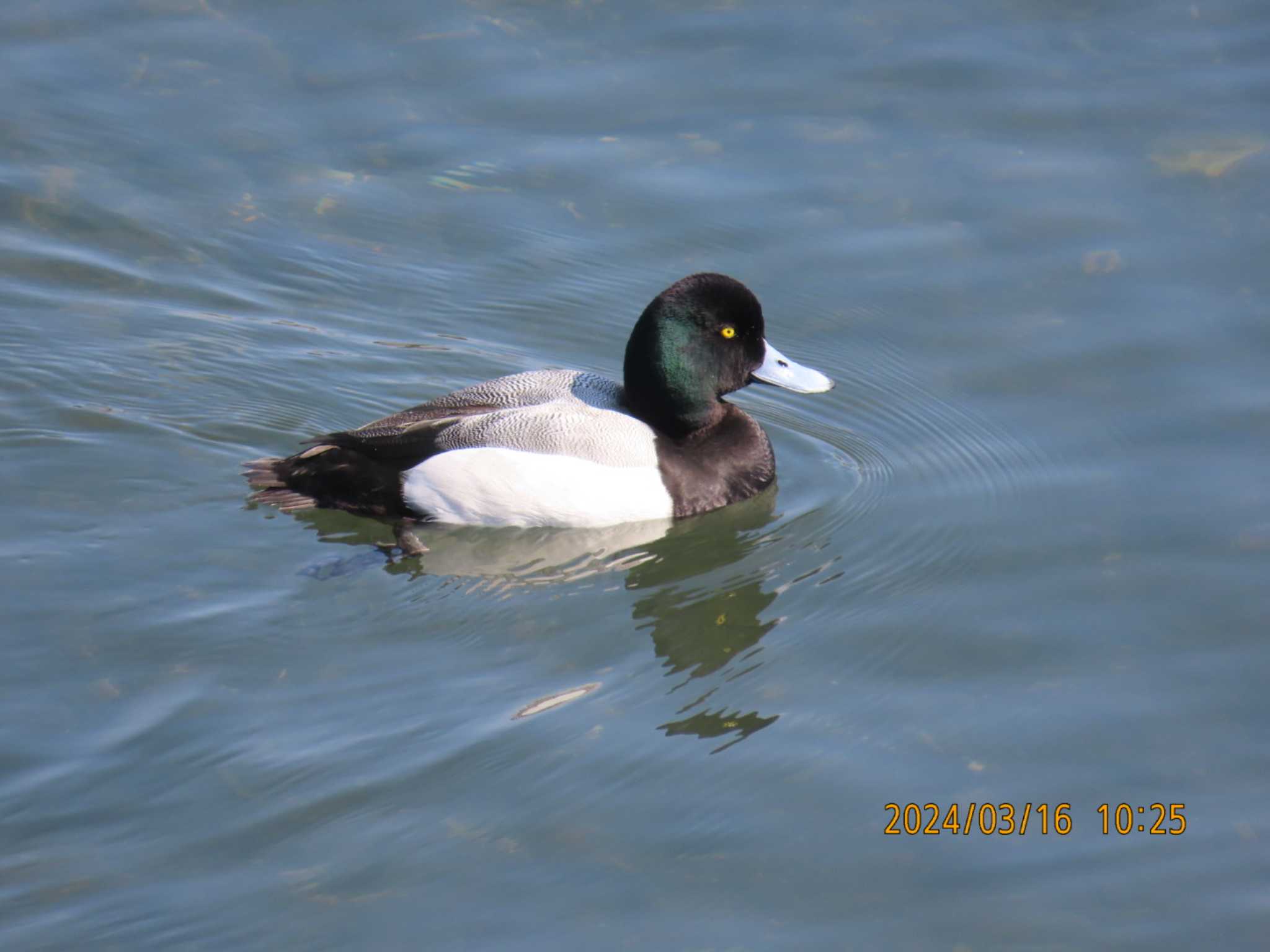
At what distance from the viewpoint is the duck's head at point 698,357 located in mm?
7027

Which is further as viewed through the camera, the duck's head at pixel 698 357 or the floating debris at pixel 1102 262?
the floating debris at pixel 1102 262

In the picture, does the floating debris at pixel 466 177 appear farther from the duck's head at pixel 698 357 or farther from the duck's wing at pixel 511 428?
the duck's head at pixel 698 357

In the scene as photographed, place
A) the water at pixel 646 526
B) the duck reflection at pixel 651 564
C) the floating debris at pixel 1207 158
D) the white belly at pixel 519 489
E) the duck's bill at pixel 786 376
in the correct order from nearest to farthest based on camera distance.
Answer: the water at pixel 646 526, the duck reflection at pixel 651 564, the white belly at pixel 519 489, the duck's bill at pixel 786 376, the floating debris at pixel 1207 158

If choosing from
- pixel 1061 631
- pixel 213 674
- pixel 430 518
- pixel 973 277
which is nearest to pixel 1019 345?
pixel 973 277

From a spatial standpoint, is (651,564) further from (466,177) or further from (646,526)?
(466,177)

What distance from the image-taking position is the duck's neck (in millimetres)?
7043

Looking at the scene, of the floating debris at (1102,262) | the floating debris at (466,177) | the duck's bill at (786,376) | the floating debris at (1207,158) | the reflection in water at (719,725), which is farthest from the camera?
the floating debris at (466,177)

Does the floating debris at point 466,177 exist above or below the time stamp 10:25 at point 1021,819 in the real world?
above

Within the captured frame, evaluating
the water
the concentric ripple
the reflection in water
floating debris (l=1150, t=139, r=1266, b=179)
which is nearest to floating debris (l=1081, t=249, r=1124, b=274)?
the water

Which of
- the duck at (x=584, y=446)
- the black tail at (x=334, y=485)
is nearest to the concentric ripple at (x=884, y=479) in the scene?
the duck at (x=584, y=446)

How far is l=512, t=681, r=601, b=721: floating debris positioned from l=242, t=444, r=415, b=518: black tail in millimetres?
1589

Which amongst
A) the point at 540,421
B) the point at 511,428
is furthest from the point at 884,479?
the point at 511,428

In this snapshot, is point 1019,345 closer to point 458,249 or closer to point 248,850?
point 458,249

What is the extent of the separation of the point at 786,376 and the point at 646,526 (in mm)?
995
